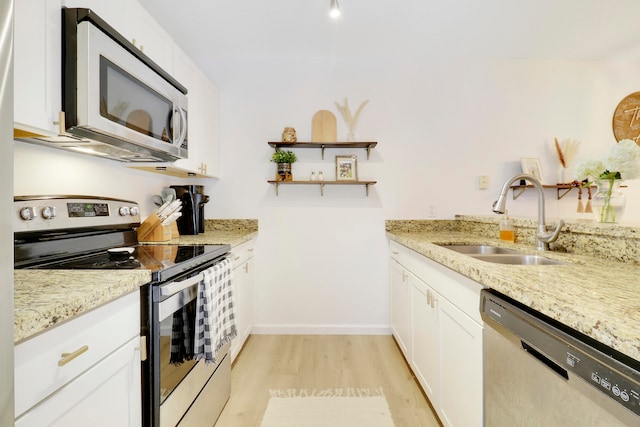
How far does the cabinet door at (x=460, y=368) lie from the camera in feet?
3.62

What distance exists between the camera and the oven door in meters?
1.01

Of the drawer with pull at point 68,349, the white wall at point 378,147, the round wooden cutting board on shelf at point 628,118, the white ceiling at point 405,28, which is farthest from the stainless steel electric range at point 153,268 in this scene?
the round wooden cutting board on shelf at point 628,118

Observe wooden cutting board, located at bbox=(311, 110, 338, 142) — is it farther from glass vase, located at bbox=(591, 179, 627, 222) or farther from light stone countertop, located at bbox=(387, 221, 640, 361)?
glass vase, located at bbox=(591, 179, 627, 222)

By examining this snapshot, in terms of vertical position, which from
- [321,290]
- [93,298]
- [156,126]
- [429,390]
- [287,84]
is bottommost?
[429,390]

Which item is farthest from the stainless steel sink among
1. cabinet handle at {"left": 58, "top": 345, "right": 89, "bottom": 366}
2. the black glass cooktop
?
cabinet handle at {"left": 58, "top": 345, "right": 89, "bottom": 366}

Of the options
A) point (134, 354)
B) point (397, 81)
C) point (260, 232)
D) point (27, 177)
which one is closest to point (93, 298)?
point (134, 354)

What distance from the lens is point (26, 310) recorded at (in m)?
0.61

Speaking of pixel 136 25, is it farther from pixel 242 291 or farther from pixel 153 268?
pixel 242 291

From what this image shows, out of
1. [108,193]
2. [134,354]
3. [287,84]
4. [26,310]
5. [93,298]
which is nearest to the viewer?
[26,310]

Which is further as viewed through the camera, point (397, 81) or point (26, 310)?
point (397, 81)

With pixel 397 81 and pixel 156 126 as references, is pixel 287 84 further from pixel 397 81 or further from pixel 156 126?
pixel 156 126

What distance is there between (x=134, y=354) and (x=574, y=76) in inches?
150

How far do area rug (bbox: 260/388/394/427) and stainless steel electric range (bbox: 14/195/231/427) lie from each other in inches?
13.0

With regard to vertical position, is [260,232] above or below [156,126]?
below
